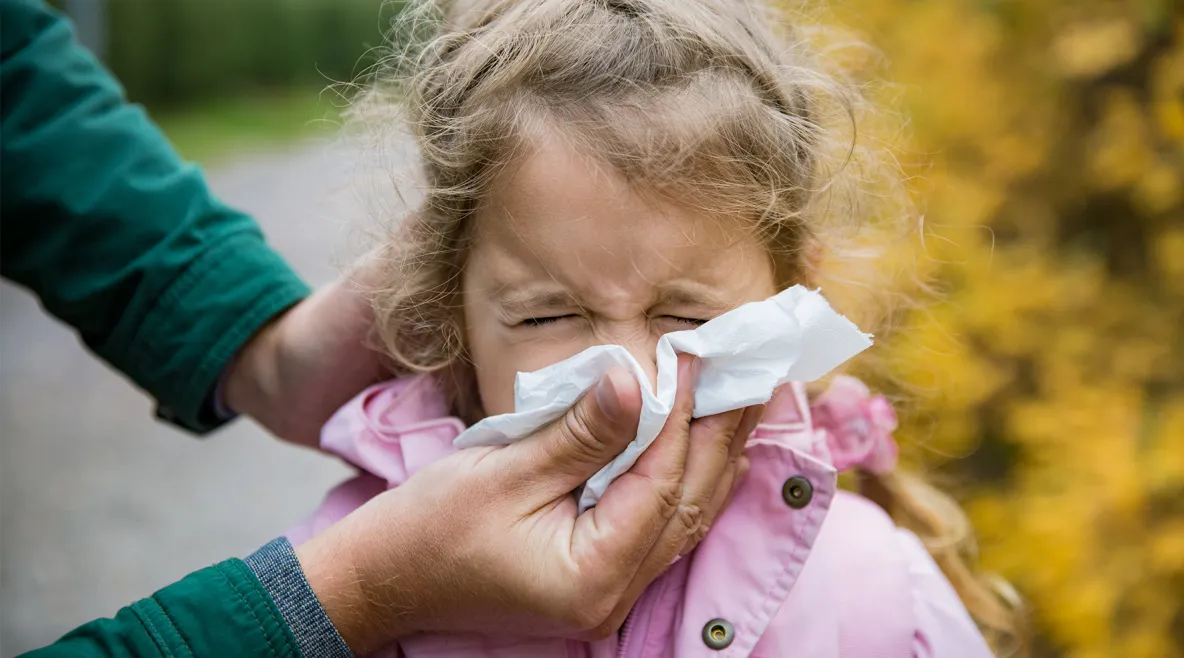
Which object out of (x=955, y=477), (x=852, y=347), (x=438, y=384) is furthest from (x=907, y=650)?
(x=955, y=477)

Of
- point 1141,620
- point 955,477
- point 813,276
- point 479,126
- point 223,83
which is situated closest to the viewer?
point 479,126

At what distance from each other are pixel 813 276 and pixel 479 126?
63 cm

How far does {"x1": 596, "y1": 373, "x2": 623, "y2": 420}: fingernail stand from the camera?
4.72 feet

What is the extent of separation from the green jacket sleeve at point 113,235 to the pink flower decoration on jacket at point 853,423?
3.39 ft

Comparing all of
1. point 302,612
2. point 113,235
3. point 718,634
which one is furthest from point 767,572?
point 113,235

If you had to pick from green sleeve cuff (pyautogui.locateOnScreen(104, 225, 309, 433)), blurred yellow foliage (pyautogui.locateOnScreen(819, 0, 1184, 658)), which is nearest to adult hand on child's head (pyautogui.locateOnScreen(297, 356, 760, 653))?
green sleeve cuff (pyautogui.locateOnScreen(104, 225, 309, 433))

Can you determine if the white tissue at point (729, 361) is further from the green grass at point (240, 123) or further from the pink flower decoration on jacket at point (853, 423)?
the green grass at point (240, 123)

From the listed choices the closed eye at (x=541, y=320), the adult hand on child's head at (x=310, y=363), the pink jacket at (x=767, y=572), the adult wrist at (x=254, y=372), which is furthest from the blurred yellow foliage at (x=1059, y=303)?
the adult wrist at (x=254, y=372)

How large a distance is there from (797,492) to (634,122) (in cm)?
63

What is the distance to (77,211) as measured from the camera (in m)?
2.01

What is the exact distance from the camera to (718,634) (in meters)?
1.63

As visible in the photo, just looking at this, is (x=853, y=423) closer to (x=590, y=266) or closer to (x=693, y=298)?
(x=693, y=298)

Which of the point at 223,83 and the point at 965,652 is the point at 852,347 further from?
the point at 223,83

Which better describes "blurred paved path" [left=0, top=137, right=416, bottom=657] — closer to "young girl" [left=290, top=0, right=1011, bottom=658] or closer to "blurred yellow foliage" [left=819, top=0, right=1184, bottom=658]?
"young girl" [left=290, top=0, right=1011, bottom=658]
